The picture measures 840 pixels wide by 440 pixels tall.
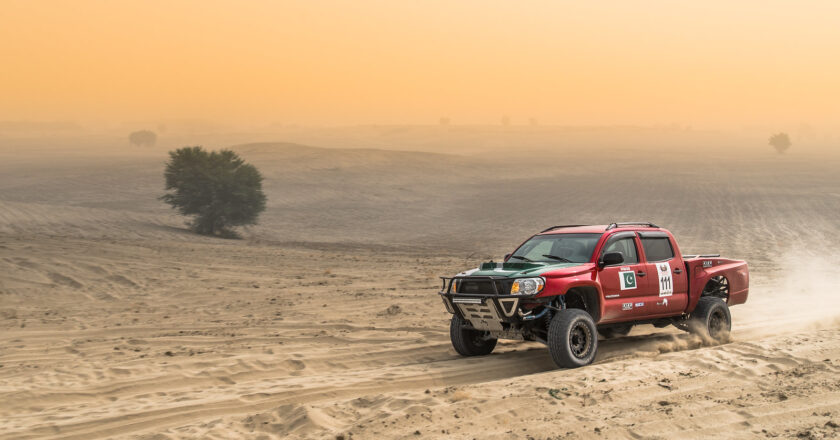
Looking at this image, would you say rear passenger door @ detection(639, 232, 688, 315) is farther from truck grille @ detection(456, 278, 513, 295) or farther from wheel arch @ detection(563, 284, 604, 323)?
truck grille @ detection(456, 278, 513, 295)

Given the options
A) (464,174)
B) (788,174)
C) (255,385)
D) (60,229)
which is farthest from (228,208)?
(788,174)

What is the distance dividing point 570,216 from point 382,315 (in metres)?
33.1

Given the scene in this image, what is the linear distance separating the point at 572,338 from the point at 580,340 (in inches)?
5.4

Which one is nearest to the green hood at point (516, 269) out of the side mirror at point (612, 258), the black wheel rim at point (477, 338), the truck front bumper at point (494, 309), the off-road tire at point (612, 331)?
the truck front bumper at point (494, 309)

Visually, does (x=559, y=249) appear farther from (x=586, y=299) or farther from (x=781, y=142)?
(x=781, y=142)

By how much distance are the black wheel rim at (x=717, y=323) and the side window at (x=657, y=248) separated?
120cm

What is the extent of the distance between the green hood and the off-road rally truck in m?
0.01

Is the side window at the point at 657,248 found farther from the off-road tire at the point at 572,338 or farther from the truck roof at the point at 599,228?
the off-road tire at the point at 572,338

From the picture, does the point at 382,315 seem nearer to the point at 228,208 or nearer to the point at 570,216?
the point at 228,208

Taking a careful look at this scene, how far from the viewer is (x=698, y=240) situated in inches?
1330

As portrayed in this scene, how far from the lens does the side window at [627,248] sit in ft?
36.1

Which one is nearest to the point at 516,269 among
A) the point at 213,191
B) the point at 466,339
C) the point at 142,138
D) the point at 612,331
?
the point at 466,339

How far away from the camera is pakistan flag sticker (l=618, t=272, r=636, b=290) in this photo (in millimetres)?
Answer: 10773

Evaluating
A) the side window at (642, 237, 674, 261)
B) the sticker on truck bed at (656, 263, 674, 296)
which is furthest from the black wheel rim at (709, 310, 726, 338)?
the side window at (642, 237, 674, 261)
